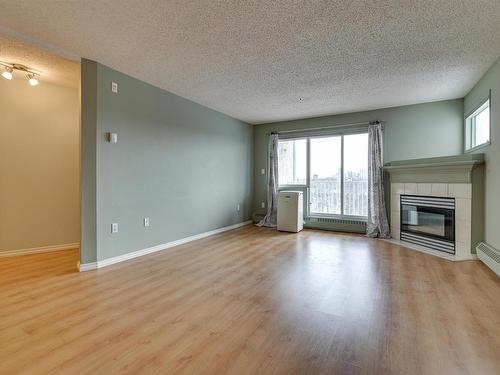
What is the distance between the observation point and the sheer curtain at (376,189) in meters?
4.75

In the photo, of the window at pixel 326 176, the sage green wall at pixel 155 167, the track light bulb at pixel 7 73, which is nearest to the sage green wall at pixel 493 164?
the window at pixel 326 176

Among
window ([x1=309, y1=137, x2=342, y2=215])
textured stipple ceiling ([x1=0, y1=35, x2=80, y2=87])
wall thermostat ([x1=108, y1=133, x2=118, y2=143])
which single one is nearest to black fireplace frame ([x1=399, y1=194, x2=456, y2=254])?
window ([x1=309, y1=137, x2=342, y2=215])

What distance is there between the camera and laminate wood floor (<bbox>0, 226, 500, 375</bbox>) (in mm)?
1447

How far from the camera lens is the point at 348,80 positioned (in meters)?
3.51

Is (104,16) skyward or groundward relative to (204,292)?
skyward

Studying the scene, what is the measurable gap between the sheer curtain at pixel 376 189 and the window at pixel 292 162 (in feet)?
4.73

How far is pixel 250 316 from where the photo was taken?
1958 mm

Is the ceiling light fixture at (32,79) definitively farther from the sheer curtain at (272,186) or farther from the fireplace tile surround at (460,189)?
the fireplace tile surround at (460,189)

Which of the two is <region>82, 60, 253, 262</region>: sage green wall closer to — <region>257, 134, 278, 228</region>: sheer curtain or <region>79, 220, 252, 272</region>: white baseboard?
<region>79, 220, 252, 272</region>: white baseboard

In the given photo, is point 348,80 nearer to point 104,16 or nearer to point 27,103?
point 104,16

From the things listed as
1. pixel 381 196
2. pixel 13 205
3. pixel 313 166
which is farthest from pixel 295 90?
pixel 13 205

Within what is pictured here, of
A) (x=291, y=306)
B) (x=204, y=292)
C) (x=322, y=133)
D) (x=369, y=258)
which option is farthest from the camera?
(x=322, y=133)

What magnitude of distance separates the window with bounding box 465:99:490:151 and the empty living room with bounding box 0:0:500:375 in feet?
0.17

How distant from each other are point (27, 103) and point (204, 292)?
3783mm
